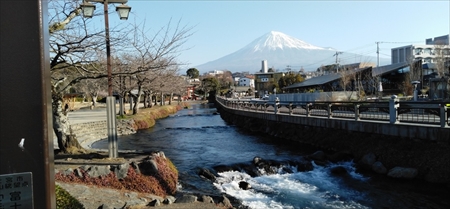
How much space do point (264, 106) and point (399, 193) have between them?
16.4m

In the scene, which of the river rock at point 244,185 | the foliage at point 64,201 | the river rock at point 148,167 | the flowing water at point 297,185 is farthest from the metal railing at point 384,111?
the foliage at point 64,201

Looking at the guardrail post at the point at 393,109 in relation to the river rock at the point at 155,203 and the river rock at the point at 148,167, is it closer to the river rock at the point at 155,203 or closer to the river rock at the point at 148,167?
the river rock at the point at 148,167

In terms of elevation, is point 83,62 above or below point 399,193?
above

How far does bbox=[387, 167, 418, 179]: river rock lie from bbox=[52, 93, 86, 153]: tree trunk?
10040mm

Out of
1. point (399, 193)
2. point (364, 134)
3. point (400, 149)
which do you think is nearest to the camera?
point (399, 193)

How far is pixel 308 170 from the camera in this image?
42.1 feet

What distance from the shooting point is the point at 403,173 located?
10.9 metres

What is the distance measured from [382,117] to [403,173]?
10.7 feet

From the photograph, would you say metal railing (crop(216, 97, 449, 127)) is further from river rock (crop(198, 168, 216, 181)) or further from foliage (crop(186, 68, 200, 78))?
foliage (crop(186, 68, 200, 78))

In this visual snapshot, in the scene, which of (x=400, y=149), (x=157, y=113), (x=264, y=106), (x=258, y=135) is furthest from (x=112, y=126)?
(x=157, y=113)

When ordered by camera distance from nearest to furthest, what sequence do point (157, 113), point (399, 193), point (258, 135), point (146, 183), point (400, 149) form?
point (146, 183) → point (399, 193) → point (400, 149) → point (258, 135) → point (157, 113)

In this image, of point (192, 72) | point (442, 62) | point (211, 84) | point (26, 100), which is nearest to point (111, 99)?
point (26, 100)

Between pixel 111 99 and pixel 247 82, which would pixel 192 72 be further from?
pixel 111 99

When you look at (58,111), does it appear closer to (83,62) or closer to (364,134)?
(83,62)
